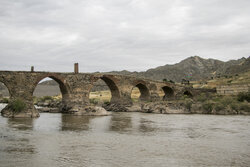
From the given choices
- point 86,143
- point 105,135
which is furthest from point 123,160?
point 105,135

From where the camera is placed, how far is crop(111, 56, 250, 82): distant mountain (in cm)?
9131

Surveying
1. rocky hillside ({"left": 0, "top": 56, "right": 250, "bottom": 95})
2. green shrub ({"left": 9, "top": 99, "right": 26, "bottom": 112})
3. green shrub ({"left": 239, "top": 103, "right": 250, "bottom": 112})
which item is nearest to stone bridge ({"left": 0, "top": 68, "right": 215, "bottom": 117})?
green shrub ({"left": 9, "top": 99, "right": 26, "bottom": 112})

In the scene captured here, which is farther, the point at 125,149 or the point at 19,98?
the point at 19,98

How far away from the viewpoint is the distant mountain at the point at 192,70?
9131cm

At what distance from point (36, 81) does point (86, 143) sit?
19.7 metres

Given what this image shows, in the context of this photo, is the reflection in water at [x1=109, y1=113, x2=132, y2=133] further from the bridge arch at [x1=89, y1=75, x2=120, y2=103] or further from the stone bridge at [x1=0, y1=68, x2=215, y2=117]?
the bridge arch at [x1=89, y1=75, x2=120, y2=103]

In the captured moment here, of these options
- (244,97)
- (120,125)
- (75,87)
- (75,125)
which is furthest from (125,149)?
(244,97)

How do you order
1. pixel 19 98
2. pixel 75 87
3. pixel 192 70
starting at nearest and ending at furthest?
1. pixel 19 98
2. pixel 75 87
3. pixel 192 70

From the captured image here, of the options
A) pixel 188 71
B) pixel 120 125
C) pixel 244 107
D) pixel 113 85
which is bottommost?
pixel 120 125

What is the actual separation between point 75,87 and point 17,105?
894cm

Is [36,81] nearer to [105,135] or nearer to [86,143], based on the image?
[105,135]

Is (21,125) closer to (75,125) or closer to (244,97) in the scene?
(75,125)

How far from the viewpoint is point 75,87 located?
3381 centimetres

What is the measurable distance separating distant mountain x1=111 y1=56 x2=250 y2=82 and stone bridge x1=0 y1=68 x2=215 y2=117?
1630 inches
